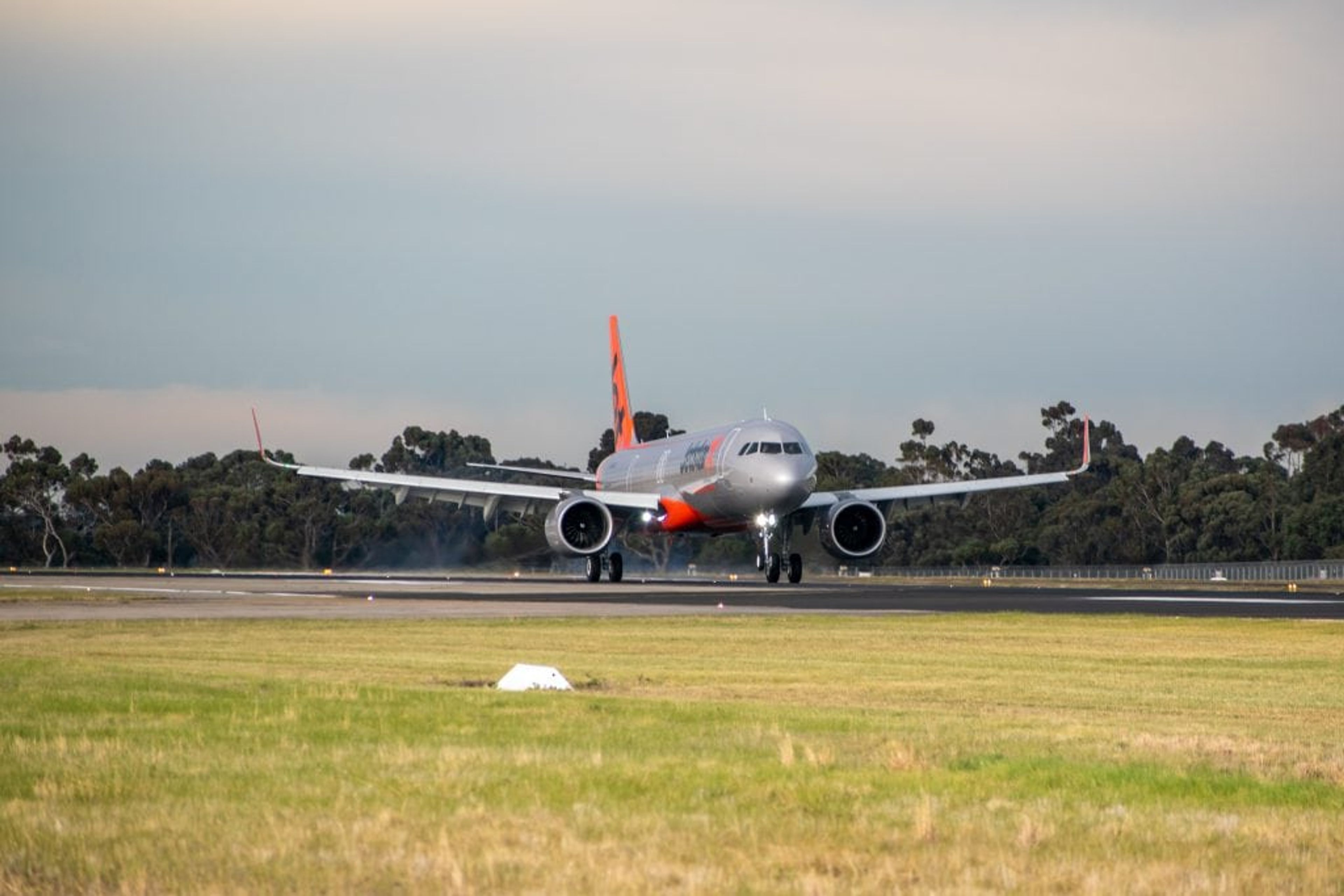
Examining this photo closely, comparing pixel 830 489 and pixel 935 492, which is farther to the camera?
pixel 830 489

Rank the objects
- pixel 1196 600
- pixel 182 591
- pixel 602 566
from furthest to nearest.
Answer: pixel 602 566 < pixel 182 591 < pixel 1196 600

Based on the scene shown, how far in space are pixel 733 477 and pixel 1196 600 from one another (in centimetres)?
1778

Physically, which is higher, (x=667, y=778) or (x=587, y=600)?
(x=587, y=600)

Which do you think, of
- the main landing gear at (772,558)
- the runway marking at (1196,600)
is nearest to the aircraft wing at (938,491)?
the main landing gear at (772,558)

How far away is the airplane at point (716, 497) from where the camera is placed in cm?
6175

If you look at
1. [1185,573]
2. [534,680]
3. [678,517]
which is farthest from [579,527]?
[534,680]

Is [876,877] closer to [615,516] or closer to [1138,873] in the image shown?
[1138,873]

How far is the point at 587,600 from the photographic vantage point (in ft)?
156

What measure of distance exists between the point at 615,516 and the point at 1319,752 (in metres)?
55.9

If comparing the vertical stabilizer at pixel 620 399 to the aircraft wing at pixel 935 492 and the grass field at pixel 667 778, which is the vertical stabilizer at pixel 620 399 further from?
the grass field at pixel 667 778

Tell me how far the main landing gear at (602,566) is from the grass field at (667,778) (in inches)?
1694

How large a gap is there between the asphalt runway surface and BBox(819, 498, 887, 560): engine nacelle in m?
1.40

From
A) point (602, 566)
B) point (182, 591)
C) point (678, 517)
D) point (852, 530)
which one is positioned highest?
point (678, 517)

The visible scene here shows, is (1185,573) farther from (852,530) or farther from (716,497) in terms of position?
(716,497)
